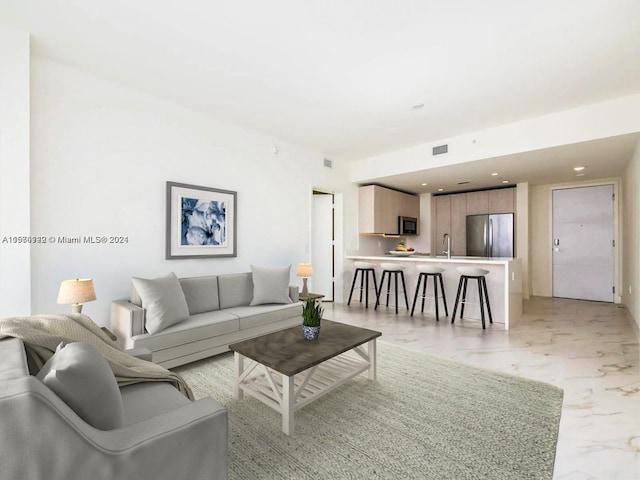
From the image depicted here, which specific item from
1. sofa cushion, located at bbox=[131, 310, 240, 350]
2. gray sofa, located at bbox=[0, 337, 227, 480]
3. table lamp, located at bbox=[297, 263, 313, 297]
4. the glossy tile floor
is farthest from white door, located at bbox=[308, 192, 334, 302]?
gray sofa, located at bbox=[0, 337, 227, 480]

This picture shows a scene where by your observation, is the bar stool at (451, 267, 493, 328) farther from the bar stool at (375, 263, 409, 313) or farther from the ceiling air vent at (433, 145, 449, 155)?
the ceiling air vent at (433, 145, 449, 155)

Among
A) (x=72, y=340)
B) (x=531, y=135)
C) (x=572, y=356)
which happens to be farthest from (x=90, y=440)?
(x=531, y=135)

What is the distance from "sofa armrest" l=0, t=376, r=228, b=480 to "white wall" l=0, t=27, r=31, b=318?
2154mm

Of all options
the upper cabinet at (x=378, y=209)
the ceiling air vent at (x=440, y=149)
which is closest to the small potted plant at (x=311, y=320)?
the ceiling air vent at (x=440, y=149)

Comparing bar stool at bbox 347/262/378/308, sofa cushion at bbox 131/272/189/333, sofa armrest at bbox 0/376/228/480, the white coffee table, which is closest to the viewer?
sofa armrest at bbox 0/376/228/480

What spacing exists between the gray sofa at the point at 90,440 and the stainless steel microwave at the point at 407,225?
19.8ft

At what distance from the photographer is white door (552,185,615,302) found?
5.93 metres

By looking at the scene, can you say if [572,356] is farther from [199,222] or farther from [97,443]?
[199,222]

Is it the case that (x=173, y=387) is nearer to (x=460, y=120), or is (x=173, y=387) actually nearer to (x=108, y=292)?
(x=108, y=292)

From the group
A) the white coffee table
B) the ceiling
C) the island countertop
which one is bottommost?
the white coffee table

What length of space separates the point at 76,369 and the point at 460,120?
4.49 m

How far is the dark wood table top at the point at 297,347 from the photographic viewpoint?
200 cm

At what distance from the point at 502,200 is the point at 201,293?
6.21 metres

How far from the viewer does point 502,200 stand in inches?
259
